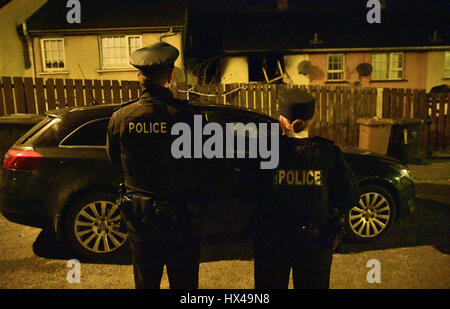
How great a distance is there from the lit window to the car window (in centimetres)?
2074

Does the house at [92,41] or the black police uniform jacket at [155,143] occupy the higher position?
the house at [92,41]

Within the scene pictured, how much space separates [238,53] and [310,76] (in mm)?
4286

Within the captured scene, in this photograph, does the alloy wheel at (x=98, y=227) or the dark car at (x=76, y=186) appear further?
the alloy wheel at (x=98, y=227)

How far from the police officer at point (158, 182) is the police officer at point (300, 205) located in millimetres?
435

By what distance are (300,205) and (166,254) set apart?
0.84 meters

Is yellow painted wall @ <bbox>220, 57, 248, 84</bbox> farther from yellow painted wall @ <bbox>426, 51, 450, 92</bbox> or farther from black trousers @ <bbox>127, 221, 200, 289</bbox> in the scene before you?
black trousers @ <bbox>127, 221, 200, 289</bbox>

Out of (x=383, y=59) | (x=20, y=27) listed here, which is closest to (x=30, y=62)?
(x=20, y=27)

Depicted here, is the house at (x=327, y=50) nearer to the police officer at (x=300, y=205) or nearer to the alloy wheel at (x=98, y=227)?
the alloy wheel at (x=98, y=227)

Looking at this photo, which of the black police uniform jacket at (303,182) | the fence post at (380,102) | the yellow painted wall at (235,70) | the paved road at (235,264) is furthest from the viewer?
the yellow painted wall at (235,70)

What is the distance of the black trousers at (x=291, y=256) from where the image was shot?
217 cm

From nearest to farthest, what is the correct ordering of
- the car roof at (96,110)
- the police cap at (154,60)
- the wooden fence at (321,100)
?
the police cap at (154,60) → the car roof at (96,110) → the wooden fence at (321,100)

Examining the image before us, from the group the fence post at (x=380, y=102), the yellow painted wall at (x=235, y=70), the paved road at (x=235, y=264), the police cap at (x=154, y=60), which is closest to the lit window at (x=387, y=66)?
the yellow painted wall at (x=235, y=70)

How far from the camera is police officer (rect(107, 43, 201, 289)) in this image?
2221 millimetres

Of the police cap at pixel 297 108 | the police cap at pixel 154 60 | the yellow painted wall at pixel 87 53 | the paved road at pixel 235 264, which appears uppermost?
the yellow painted wall at pixel 87 53
